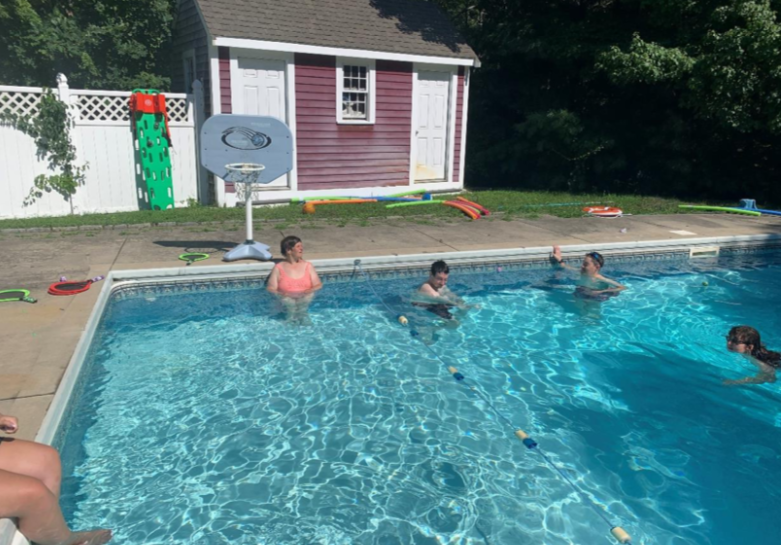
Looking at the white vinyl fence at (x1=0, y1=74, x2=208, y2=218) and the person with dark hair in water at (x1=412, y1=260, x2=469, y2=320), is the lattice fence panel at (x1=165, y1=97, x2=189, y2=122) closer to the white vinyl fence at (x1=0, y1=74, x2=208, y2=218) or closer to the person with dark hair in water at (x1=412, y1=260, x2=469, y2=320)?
the white vinyl fence at (x1=0, y1=74, x2=208, y2=218)

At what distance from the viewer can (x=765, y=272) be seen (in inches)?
408

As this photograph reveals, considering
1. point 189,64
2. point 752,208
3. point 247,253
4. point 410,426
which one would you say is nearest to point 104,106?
point 189,64

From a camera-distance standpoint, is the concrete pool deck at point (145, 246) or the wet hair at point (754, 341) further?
the wet hair at point (754, 341)

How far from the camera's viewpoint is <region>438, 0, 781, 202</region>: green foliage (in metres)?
14.7

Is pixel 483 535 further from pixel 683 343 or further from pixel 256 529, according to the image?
pixel 683 343

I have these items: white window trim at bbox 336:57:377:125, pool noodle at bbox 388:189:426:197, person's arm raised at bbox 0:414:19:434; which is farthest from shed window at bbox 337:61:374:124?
person's arm raised at bbox 0:414:19:434

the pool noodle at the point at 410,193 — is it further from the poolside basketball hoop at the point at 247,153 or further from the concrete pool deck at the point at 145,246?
the poolside basketball hoop at the point at 247,153

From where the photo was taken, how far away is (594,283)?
28.7ft

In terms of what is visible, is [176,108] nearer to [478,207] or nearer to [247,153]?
[247,153]

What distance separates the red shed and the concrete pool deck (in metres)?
3.39

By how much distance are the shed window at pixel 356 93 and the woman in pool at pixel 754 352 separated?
414 inches

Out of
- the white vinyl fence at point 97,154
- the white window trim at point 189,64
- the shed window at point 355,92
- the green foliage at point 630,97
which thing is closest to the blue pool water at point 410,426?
the white vinyl fence at point 97,154

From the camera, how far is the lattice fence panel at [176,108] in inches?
505

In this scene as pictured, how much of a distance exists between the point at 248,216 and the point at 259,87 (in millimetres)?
5456
